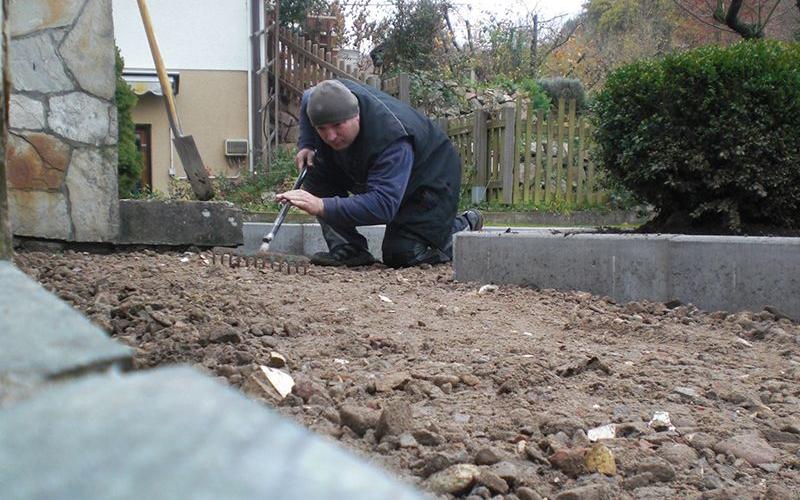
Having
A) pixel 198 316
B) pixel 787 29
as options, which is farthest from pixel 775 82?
pixel 787 29

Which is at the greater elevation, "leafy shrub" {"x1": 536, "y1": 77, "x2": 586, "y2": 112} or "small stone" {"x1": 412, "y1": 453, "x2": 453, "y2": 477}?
"leafy shrub" {"x1": 536, "y1": 77, "x2": 586, "y2": 112}

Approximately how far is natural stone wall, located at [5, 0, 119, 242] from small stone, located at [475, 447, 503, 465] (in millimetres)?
3910

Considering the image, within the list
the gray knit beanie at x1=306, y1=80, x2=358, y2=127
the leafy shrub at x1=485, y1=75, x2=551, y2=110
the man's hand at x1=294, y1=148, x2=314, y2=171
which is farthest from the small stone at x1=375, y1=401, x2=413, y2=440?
the leafy shrub at x1=485, y1=75, x2=551, y2=110

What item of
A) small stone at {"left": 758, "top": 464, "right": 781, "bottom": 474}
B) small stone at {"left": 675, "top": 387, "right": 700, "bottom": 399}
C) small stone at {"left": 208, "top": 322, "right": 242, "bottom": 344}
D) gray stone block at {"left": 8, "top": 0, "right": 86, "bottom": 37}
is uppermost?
gray stone block at {"left": 8, "top": 0, "right": 86, "bottom": 37}

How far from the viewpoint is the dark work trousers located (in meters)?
5.69

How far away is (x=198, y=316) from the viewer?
108 inches

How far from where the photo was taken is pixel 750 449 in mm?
1860

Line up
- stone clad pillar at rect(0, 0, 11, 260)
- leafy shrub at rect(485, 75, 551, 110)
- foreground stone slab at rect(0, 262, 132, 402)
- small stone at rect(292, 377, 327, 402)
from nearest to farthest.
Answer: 1. foreground stone slab at rect(0, 262, 132, 402)
2. small stone at rect(292, 377, 327, 402)
3. stone clad pillar at rect(0, 0, 11, 260)
4. leafy shrub at rect(485, 75, 551, 110)

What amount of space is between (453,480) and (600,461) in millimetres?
346

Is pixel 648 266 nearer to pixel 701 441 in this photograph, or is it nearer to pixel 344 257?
pixel 701 441

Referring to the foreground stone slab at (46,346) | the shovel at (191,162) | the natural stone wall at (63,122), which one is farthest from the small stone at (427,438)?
the shovel at (191,162)

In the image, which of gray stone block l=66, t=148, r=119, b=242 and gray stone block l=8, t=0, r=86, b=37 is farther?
gray stone block l=66, t=148, r=119, b=242

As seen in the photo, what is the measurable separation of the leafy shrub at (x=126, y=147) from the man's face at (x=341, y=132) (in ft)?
7.40

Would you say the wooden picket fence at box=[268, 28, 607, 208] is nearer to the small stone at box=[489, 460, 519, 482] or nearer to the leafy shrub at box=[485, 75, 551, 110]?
the leafy shrub at box=[485, 75, 551, 110]
